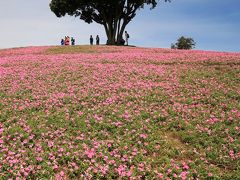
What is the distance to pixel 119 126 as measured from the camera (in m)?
14.0

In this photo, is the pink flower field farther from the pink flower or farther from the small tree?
the small tree

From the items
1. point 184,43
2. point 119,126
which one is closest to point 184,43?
point 184,43

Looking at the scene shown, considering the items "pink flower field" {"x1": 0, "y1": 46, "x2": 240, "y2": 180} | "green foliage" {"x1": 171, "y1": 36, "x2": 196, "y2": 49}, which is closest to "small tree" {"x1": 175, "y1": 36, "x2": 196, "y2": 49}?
"green foliage" {"x1": 171, "y1": 36, "x2": 196, "y2": 49}

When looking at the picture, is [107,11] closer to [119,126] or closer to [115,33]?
[115,33]

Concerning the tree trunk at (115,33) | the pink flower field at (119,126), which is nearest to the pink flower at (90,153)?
the pink flower field at (119,126)

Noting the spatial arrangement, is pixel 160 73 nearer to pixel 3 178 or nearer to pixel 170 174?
pixel 170 174

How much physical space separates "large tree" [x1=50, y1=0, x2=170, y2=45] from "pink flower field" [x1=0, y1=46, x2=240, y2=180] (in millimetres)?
47705

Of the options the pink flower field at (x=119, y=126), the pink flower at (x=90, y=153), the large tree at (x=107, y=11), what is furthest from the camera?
the large tree at (x=107, y=11)

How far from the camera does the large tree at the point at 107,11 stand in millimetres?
69125

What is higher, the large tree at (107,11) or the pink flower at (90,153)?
the large tree at (107,11)

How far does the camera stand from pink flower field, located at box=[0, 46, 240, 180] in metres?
10.9

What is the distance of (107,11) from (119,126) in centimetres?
5940

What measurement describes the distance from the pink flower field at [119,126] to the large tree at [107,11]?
157 ft

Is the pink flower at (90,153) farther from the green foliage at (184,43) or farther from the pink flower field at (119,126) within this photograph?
the green foliage at (184,43)
